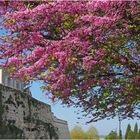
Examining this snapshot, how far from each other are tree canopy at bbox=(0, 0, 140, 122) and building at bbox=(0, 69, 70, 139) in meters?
1.94

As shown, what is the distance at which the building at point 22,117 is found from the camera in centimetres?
2158

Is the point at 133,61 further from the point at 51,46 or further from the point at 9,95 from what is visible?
the point at 9,95

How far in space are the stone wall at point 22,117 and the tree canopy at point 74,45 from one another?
194cm

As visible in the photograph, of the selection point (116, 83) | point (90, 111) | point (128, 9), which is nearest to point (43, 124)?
point (90, 111)

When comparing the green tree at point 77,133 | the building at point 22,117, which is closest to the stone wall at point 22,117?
the building at point 22,117

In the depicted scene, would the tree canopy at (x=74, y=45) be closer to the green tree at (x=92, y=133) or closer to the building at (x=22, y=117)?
the building at (x=22, y=117)

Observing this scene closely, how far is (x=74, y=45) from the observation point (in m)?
17.1

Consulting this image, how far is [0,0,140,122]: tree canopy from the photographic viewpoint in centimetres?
1691

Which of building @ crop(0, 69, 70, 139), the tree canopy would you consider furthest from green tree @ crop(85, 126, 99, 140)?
the tree canopy

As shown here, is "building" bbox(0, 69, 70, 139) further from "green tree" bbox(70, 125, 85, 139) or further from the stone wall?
"green tree" bbox(70, 125, 85, 139)

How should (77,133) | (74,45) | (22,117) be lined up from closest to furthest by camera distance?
(74,45) < (22,117) < (77,133)

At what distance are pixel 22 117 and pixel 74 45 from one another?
7.90 m

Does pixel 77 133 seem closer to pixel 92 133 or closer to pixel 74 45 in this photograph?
pixel 92 133

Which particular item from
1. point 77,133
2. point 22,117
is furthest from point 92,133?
point 22,117
